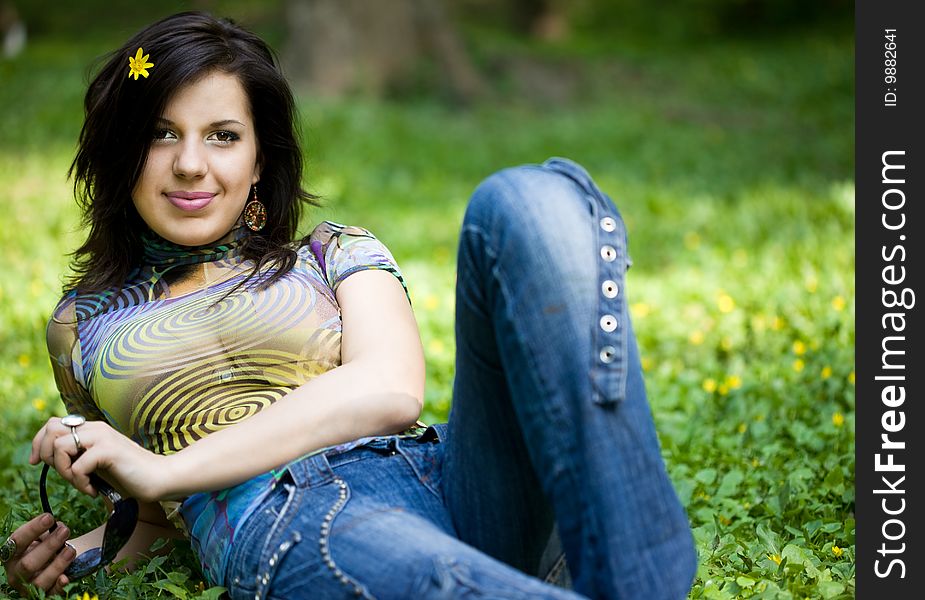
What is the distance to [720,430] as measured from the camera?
3.25m

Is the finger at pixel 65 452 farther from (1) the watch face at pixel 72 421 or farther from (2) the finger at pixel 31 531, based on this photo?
(2) the finger at pixel 31 531

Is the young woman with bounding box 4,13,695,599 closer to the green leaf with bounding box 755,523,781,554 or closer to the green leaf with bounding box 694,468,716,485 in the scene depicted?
the green leaf with bounding box 755,523,781,554

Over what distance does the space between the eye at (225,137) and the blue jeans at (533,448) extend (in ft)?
2.63

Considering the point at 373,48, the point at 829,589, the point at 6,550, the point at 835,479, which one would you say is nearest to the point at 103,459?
the point at 6,550

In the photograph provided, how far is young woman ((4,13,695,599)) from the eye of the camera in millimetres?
1568

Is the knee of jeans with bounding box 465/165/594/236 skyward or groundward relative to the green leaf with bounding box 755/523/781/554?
skyward

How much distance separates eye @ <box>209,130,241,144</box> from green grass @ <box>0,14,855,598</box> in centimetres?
93

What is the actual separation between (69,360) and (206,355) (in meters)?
0.36

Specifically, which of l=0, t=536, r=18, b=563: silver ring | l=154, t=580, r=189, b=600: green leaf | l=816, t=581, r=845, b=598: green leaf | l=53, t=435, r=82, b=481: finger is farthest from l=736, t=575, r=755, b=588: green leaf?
l=0, t=536, r=18, b=563: silver ring

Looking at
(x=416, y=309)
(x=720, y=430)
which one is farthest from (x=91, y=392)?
(x=416, y=309)

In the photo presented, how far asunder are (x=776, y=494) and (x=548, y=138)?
680 centimetres

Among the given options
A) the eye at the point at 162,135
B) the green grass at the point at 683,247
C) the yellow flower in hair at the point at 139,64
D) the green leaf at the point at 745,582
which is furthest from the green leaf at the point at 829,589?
the yellow flower in hair at the point at 139,64

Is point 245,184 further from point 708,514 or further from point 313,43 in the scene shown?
point 313,43

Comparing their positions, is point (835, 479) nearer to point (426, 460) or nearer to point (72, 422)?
point (426, 460)
